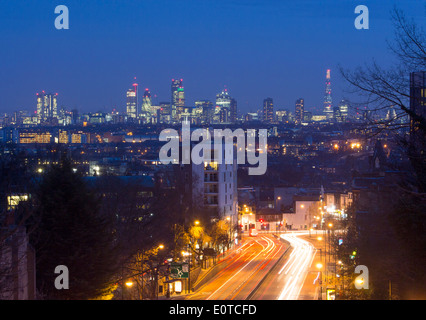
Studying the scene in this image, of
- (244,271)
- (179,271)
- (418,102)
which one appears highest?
(418,102)

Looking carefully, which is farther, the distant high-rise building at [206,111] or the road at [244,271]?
the distant high-rise building at [206,111]

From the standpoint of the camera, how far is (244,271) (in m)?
23.1

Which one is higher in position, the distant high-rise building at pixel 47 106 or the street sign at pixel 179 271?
the distant high-rise building at pixel 47 106

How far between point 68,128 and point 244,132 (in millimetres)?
46125

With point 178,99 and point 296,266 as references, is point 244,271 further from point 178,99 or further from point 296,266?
point 178,99

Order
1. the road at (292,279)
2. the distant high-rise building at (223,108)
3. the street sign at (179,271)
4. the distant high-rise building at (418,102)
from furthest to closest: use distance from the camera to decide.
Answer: the distant high-rise building at (223,108) → the road at (292,279) → the street sign at (179,271) → the distant high-rise building at (418,102)

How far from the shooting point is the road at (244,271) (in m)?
18.4

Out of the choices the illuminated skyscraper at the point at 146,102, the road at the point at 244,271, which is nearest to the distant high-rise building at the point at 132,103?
the illuminated skyscraper at the point at 146,102

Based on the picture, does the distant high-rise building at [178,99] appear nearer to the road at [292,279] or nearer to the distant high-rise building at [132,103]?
the distant high-rise building at [132,103]

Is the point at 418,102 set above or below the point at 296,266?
above

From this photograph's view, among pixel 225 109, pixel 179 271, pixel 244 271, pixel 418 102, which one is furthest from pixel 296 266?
pixel 225 109

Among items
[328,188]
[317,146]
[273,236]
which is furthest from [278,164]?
[273,236]
